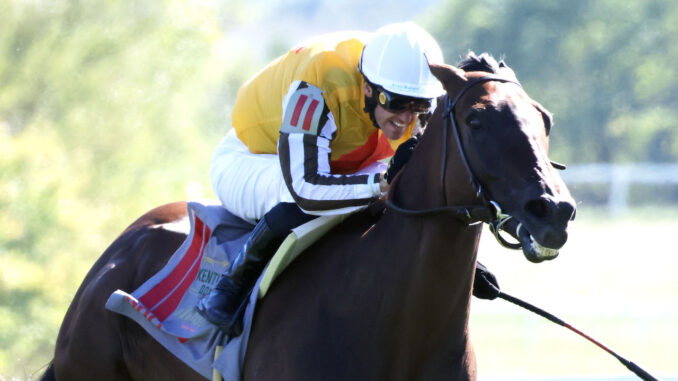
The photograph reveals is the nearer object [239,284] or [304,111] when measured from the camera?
[304,111]

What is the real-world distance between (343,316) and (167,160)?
6971 mm

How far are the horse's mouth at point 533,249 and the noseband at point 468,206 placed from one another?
10 cm

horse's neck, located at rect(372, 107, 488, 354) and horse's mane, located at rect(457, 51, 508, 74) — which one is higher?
horse's mane, located at rect(457, 51, 508, 74)

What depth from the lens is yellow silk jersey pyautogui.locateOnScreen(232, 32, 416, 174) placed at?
4.03 meters

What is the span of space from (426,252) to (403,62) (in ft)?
2.58

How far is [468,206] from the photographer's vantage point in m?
3.39

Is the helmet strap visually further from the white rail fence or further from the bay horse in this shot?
the white rail fence

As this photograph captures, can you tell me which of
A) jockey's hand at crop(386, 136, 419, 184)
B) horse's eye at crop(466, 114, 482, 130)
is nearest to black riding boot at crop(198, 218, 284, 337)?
jockey's hand at crop(386, 136, 419, 184)

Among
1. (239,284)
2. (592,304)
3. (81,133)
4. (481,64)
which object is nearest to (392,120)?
(481,64)

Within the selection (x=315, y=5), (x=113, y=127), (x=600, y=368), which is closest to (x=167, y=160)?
(x=113, y=127)

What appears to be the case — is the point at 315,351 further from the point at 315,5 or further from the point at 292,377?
the point at 315,5

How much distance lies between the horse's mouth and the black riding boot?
1174 mm

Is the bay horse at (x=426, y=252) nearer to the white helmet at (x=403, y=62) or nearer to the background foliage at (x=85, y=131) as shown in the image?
the white helmet at (x=403, y=62)

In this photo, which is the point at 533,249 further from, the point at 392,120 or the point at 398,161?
the point at 392,120
